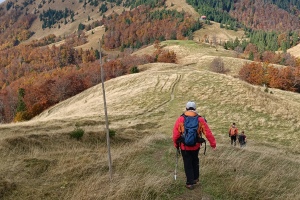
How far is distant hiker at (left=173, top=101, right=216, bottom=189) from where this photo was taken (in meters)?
8.90

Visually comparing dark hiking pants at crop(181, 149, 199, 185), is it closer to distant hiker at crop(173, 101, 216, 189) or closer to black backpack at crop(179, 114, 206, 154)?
distant hiker at crop(173, 101, 216, 189)

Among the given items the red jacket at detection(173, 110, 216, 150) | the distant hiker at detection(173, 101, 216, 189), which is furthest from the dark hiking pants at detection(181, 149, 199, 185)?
the red jacket at detection(173, 110, 216, 150)

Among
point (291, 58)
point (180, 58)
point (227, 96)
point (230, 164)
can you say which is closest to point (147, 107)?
point (227, 96)

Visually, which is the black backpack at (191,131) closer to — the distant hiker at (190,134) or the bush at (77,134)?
the distant hiker at (190,134)

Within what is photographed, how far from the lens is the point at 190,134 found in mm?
8867

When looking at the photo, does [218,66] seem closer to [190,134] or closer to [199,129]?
[199,129]

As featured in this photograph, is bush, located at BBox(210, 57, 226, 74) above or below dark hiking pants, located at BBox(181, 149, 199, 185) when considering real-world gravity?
below

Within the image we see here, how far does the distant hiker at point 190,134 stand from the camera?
8898mm

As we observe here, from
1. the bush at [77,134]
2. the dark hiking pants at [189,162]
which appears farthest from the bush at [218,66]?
the dark hiking pants at [189,162]

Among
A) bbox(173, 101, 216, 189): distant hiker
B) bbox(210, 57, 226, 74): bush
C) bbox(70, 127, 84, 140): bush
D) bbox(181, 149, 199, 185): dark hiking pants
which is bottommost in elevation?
bbox(210, 57, 226, 74): bush

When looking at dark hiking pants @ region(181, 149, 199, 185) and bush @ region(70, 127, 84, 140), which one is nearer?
dark hiking pants @ region(181, 149, 199, 185)

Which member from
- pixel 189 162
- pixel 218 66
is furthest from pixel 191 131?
pixel 218 66

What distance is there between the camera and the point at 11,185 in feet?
31.0

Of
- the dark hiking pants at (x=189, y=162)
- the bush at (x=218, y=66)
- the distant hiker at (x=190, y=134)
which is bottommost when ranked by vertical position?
the bush at (x=218, y=66)
